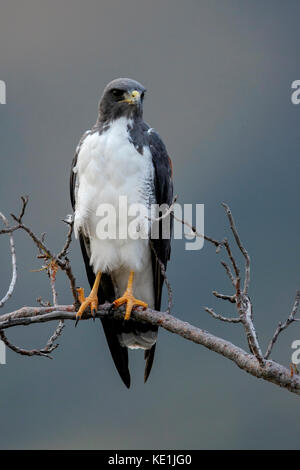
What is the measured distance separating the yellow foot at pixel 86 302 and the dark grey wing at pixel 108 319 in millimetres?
372

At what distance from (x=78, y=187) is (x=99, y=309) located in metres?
0.94

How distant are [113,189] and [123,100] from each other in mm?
707

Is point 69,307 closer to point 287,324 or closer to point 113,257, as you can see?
point 113,257

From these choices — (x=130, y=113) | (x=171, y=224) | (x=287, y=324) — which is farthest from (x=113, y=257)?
(x=287, y=324)

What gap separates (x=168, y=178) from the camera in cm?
498

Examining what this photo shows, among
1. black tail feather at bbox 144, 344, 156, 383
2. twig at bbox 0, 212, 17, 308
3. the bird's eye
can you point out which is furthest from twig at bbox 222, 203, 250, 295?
the bird's eye

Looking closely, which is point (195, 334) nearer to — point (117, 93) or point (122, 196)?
point (122, 196)

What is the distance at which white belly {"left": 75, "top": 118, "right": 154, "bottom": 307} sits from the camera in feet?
15.6

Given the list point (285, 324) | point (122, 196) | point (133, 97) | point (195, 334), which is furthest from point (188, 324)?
point (133, 97)

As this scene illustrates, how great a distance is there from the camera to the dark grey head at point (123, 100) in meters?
4.90

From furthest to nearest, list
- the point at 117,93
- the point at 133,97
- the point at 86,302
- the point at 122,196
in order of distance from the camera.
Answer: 1. the point at 117,93
2. the point at 133,97
3. the point at 122,196
4. the point at 86,302

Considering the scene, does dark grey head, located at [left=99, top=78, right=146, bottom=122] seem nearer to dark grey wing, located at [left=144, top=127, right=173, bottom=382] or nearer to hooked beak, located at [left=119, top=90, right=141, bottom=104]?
hooked beak, located at [left=119, top=90, right=141, bottom=104]

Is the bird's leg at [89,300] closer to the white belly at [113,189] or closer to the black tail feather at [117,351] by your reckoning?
the white belly at [113,189]

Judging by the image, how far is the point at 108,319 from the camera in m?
5.10
